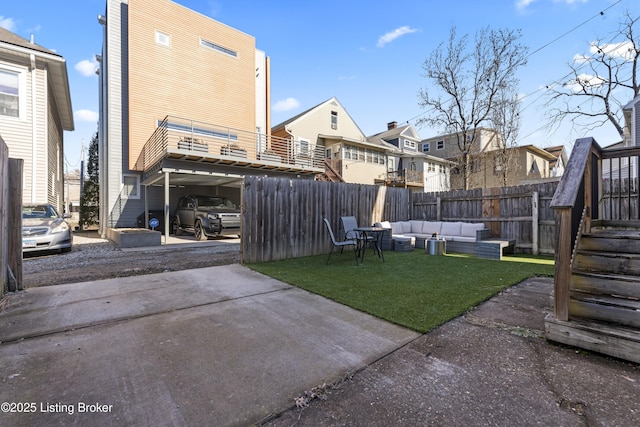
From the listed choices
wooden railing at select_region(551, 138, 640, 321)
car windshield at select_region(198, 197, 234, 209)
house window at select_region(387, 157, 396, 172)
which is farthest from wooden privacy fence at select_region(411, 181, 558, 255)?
house window at select_region(387, 157, 396, 172)

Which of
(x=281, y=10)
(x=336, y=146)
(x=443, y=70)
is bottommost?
(x=336, y=146)

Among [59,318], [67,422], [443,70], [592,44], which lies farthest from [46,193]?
[592,44]

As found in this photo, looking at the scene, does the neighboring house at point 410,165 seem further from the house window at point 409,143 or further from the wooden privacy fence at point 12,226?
the wooden privacy fence at point 12,226

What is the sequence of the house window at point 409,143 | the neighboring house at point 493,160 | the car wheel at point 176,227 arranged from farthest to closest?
the house window at point 409,143
the neighboring house at point 493,160
the car wheel at point 176,227

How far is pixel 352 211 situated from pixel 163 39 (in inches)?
504

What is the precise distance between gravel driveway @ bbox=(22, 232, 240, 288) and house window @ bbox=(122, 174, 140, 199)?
457 cm

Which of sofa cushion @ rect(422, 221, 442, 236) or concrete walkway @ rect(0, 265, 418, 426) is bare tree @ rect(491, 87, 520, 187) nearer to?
sofa cushion @ rect(422, 221, 442, 236)

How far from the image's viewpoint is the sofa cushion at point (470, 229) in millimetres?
8608

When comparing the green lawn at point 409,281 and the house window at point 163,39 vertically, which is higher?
the house window at point 163,39

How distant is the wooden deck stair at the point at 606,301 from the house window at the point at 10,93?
14.7 metres

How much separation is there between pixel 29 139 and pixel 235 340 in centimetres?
1215

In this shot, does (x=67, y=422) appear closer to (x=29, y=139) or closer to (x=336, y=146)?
(x=29, y=139)

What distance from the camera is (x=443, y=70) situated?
16.4 m

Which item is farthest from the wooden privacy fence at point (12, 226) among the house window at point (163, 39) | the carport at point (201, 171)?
the house window at point (163, 39)
